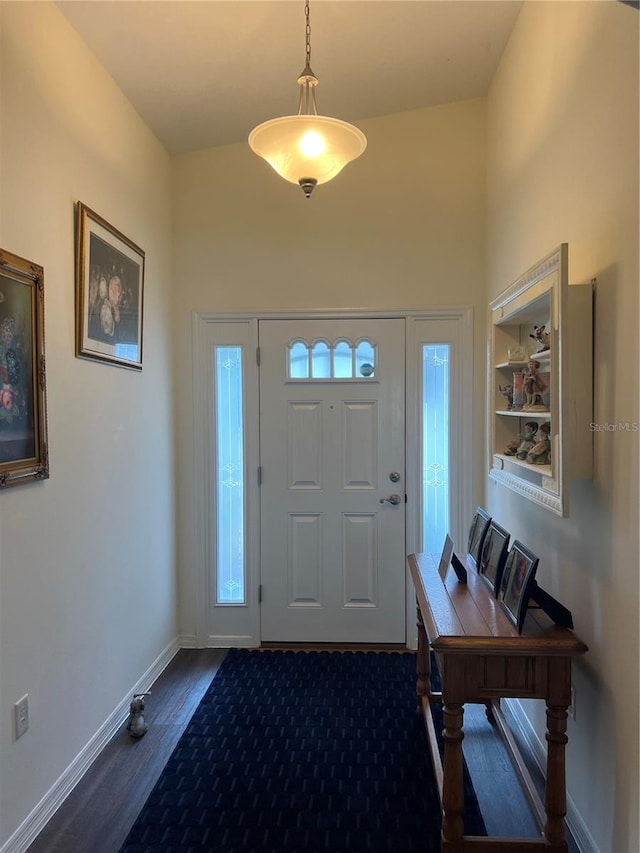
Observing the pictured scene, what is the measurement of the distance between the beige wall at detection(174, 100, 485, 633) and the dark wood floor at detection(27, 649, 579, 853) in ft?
4.08

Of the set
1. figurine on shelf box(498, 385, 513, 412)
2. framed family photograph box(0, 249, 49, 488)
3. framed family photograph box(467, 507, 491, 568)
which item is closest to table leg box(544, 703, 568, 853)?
framed family photograph box(467, 507, 491, 568)

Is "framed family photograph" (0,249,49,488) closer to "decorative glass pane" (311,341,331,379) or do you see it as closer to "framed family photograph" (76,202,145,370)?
"framed family photograph" (76,202,145,370)

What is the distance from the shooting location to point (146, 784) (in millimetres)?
2035

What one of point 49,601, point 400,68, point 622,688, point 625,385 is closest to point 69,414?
point 49,601

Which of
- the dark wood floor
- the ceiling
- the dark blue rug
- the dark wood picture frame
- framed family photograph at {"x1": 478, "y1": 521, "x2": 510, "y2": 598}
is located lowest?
the dark wood floor

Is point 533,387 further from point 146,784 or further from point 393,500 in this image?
point 146,784

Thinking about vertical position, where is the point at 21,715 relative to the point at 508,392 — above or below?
below

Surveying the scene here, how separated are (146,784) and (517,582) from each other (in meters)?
1.59

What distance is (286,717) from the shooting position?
96.7 inches

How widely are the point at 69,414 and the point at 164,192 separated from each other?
1654 millimetres

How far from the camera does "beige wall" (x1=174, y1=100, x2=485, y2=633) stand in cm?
308

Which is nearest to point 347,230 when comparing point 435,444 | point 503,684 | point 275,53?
point 275,53

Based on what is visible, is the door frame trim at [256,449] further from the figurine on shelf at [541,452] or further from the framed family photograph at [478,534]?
the figurine on shelf at [541,452]

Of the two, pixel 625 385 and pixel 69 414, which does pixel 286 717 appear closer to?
pixel 69 414
